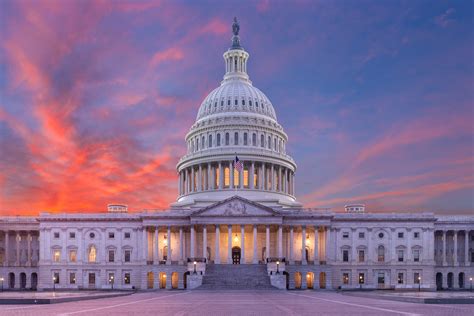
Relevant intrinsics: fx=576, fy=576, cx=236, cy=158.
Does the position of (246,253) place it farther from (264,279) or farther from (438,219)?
(438,219)

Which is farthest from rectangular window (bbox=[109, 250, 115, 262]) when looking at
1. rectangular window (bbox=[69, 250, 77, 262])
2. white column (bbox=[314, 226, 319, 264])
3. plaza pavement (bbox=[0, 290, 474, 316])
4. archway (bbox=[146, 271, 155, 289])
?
plaza pavement (bbox=[0, 290, 474, 316])

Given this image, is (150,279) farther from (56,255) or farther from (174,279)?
(56,255)

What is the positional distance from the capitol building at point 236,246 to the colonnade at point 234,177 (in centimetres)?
147

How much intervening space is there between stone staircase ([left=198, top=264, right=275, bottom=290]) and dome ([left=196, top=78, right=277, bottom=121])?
4732cm

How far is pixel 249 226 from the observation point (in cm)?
11300

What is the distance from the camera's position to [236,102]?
141 m

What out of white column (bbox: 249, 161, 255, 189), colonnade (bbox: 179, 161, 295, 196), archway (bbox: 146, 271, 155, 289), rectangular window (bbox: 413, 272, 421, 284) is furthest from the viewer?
colonnade (bbox: 179, 161, 295, 196)

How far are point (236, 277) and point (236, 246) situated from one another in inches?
816

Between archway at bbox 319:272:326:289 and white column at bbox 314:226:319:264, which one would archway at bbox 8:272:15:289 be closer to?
white column at bbox 314:226:319:264

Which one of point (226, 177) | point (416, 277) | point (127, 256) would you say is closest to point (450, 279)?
point (416, 277)

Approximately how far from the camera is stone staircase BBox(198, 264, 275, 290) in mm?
94375

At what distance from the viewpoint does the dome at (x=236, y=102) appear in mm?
140375

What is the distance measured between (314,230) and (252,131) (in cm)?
3237

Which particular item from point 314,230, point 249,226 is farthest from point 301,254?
point 249,226
